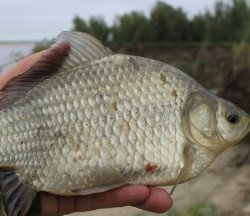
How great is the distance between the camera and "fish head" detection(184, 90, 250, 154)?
222 cm

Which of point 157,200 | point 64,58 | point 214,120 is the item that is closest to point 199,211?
point 157,200

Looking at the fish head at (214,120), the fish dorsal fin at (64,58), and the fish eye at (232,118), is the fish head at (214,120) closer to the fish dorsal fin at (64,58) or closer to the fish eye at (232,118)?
the fish eye at (232,118)

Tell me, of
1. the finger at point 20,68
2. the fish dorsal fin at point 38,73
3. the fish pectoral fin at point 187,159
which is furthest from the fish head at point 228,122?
the finger at point 20,68

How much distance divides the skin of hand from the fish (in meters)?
0.11

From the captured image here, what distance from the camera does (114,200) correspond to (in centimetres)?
239

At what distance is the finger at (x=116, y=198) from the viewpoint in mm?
2258

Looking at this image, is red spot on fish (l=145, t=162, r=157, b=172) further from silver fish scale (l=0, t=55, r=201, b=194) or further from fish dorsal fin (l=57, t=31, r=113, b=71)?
fish dorsal fin (l=57, t=31, r=113, b=71)

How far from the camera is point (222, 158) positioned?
24.5 ft

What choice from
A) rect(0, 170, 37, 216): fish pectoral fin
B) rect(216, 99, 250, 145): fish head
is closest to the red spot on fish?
rect(216, 99, 250, 145): fish head

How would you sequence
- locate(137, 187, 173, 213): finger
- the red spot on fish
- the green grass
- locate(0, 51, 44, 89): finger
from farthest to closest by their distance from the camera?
the green grass, locate(0, 51, 44, 89): finger, locate(137, 187, 173, 213): finger, the red spot on fish

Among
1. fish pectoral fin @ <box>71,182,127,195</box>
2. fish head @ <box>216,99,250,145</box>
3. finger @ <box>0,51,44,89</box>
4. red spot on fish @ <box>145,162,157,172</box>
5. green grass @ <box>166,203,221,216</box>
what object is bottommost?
green grass @ <box>166,203,221,216</box>

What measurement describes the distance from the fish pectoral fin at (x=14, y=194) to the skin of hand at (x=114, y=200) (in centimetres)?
14

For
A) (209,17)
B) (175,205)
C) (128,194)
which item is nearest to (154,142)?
(128,194)

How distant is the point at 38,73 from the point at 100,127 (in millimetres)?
310
